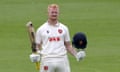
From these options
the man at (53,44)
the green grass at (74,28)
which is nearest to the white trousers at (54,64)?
the man at (53,44)

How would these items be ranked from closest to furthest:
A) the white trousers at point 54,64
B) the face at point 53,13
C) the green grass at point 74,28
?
the face at point 53,13 < the white trousers at point 54,64 < the green grass at point 74,28

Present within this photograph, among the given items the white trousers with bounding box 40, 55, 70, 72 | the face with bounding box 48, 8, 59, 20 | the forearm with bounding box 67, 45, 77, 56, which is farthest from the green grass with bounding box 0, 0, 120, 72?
the face with bounding box 48, 8, 59, 20

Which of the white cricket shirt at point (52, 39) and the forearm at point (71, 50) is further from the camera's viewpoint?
the forearm at point (71, 50)

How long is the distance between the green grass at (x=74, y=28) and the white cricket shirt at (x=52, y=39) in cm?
443

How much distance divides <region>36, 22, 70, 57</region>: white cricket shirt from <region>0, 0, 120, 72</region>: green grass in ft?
14.5

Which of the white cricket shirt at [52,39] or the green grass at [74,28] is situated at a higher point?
the white cricket shirt at [52,39]

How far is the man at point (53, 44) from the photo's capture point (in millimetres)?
10281

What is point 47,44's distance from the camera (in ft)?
33.8

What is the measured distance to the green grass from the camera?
1541 cm

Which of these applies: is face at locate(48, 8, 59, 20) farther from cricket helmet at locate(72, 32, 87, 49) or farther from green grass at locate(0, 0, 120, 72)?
green grass at locate(0, 0, 120, 72)

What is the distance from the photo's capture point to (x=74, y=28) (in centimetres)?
2028

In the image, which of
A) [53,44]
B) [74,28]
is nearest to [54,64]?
[53,44]

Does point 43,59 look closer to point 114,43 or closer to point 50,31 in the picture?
point 50,31

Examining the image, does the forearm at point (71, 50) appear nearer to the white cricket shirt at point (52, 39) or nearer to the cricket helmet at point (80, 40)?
the cricket helmet at point (80, 40)
